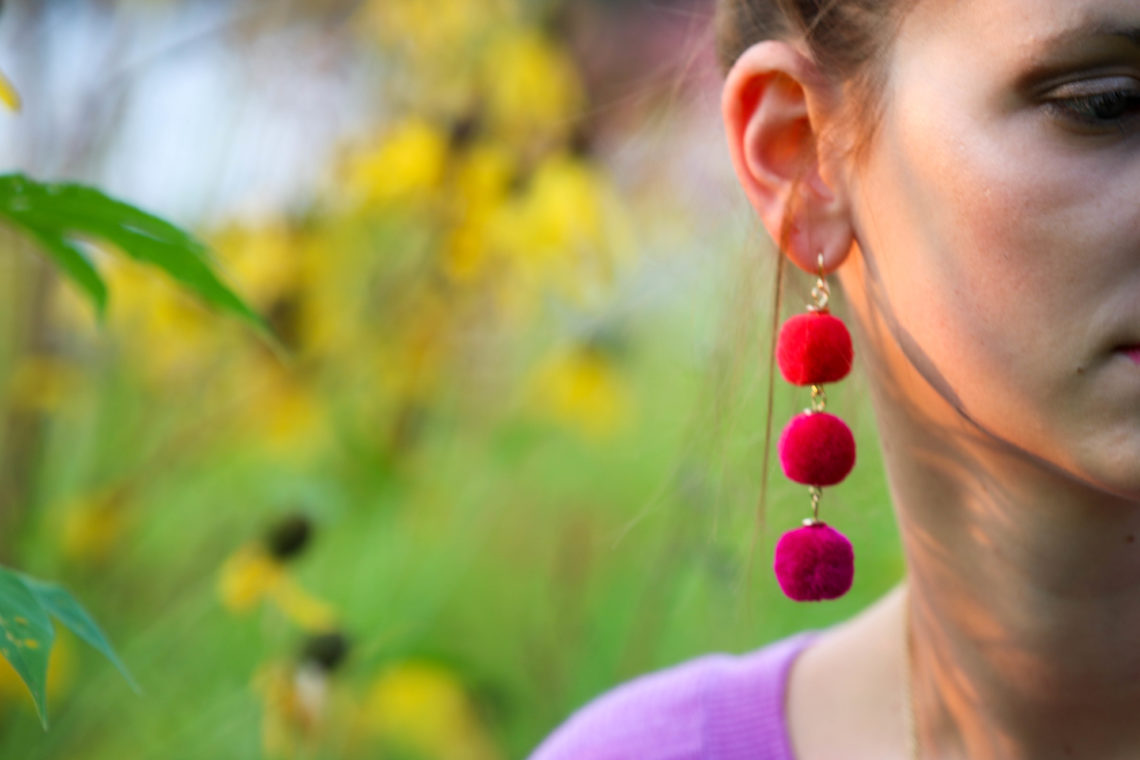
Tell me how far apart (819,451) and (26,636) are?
0.45 metres

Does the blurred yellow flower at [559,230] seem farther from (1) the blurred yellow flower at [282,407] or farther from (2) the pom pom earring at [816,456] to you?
(2) the pom pom earring at [816,456]

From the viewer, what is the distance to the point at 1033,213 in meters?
0.60

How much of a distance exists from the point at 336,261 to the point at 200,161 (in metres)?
0.27

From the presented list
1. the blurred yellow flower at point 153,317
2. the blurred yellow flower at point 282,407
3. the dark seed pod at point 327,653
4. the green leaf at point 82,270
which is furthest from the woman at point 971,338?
the blurred yellow flower at point 153,317

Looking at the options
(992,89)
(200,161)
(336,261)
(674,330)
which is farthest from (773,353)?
(674,330)

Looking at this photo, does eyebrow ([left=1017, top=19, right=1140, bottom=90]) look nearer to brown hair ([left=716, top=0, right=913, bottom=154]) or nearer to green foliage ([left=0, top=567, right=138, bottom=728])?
brown hair ([left=716, top=0, right=913, bottom=154])

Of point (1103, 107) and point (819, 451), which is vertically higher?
point (1103, 107)

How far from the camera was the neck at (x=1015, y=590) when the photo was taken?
0.71 meters

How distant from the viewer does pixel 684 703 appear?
0.96m

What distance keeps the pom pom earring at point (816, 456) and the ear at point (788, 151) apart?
35mm

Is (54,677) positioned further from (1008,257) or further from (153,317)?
Answer: (1008,257)

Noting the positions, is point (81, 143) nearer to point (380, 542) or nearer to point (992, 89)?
point (380, 542)

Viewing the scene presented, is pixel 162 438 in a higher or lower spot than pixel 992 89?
lower

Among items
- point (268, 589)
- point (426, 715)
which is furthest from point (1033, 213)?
point (426, 715)
